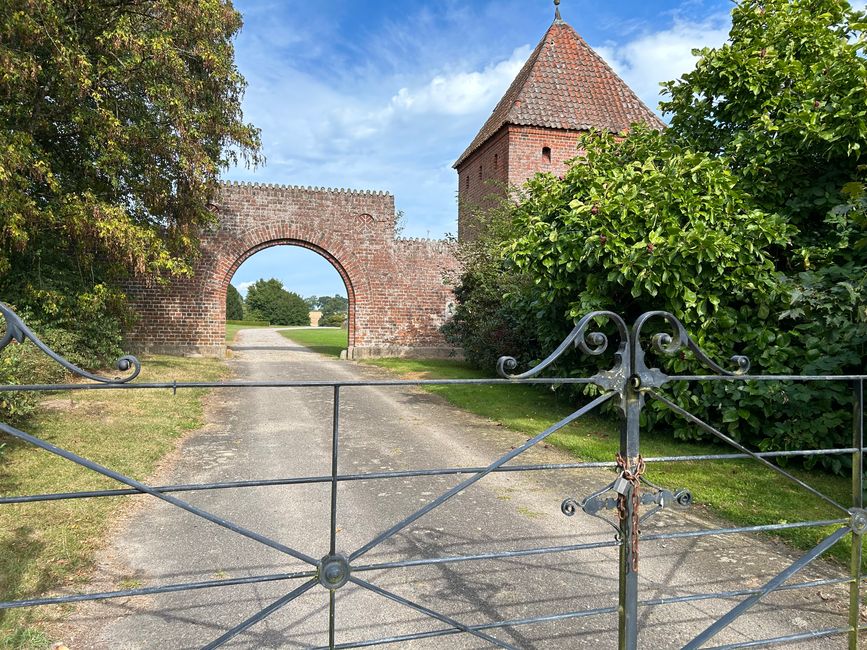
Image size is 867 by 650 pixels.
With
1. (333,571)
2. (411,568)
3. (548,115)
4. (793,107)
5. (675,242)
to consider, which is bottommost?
(411,568)

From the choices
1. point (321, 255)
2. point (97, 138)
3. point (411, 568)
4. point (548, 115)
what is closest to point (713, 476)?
point (411, 568)

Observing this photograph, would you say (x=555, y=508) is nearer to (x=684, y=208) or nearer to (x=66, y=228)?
(x=684, y=208)

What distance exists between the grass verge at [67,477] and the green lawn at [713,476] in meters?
4.42

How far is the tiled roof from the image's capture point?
714 inches

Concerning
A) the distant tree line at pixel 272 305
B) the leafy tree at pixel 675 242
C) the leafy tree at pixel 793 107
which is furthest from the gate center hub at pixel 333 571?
the distant tree line at pixel 272 305

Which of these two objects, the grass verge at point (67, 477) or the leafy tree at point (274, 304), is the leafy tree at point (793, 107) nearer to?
the grass verge at point (67, 477)

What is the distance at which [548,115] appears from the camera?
59.4ft

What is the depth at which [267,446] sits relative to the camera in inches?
266

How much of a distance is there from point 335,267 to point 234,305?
43072mm

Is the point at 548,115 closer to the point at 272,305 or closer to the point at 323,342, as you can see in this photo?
the point at 323,342

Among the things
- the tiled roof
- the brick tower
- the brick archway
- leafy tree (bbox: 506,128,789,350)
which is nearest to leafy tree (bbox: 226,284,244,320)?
the brick archway

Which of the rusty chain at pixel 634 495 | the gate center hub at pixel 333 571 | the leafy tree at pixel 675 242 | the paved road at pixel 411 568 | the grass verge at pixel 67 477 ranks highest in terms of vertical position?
the leafy tree at pixel 675 242

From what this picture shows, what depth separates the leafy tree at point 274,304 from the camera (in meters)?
61.7

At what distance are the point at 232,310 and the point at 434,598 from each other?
2301 inches
